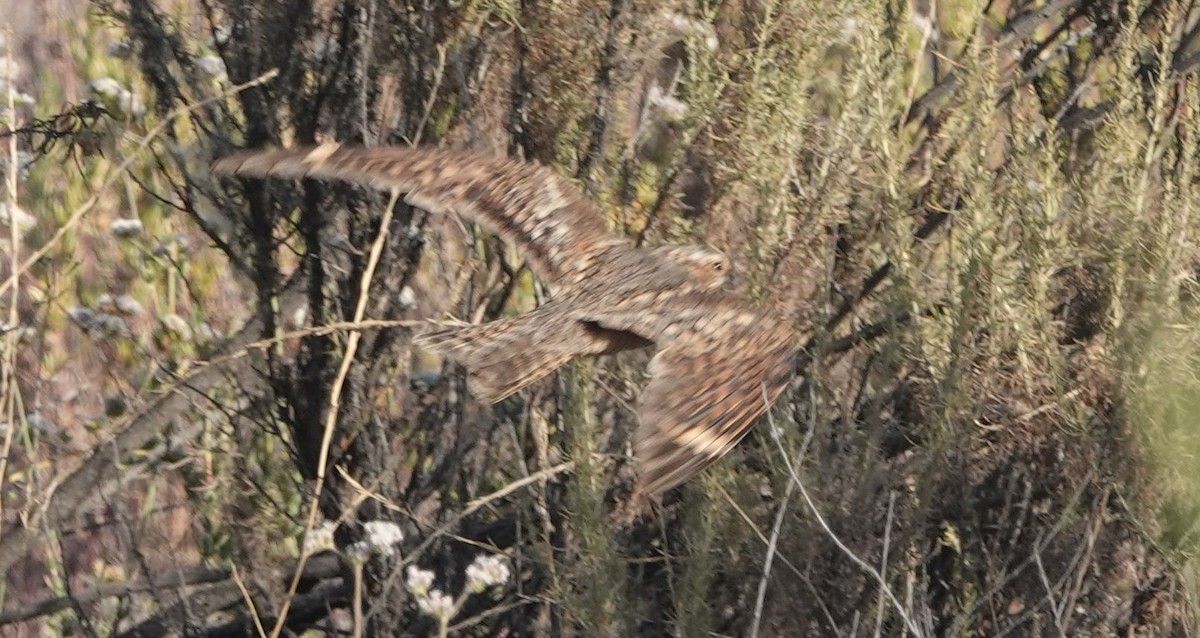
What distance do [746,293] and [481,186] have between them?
632mm

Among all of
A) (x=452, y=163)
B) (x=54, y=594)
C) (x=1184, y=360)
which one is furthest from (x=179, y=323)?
(x=1184, y=360)

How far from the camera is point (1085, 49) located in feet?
15.5

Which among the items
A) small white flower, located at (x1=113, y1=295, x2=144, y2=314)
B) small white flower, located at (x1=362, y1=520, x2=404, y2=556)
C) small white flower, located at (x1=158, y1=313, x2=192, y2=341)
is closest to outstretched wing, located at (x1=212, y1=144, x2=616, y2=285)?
small white flower, located at (x1=362, y1=520, x2=404, y2=556)

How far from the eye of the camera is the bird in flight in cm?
304

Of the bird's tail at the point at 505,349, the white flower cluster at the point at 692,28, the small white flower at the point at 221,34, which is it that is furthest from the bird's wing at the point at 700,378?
the small white flower at the point at 221,34

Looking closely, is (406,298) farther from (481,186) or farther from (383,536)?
(383,536)

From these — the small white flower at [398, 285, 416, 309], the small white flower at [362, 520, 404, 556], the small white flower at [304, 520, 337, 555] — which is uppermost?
the small white flower at [398, 285, 416, 309]

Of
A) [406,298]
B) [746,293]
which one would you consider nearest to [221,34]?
[406,298]

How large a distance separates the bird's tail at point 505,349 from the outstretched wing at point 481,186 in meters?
0.23

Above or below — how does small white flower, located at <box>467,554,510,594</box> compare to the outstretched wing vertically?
below

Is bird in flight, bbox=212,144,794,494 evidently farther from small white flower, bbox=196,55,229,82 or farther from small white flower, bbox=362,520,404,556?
small white flower, bbox=196,55,229,82

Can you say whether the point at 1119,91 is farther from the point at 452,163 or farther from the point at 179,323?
the point at 179,323

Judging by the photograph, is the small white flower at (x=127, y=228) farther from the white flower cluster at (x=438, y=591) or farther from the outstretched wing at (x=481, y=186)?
the white flower cluster at (x=438, y=591)

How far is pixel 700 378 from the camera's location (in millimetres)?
3152
